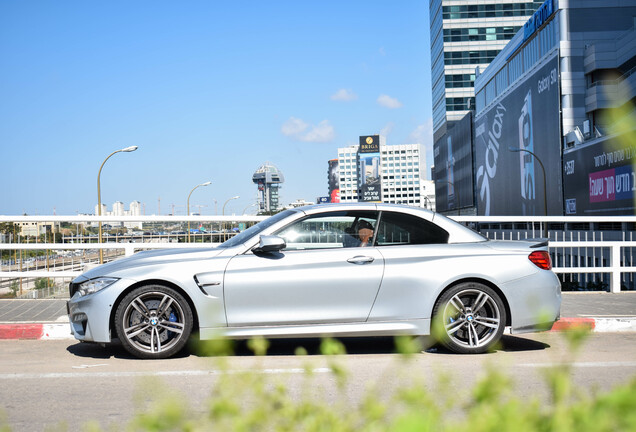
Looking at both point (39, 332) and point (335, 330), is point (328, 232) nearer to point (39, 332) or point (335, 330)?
point (335, 330)

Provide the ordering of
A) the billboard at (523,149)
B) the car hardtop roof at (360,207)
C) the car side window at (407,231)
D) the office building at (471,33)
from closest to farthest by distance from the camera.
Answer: the car side window at (407,231) < the car hardtop roof at (360,207) < the billboard at (523,149) < the office building at (471,33)

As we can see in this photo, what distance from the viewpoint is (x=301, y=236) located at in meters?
6.58

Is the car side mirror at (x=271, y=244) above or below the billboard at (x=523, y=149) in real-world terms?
below

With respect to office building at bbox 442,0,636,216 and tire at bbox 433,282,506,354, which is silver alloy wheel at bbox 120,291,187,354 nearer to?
tire at bbox 433,282,506,354

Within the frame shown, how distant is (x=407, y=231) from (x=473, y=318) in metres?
1.07

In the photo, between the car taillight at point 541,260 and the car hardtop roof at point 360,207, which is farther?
the car hardtop roof at point 360,207

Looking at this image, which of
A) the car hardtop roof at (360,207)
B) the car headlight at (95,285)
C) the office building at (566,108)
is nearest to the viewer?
the car headlight at (95,285)

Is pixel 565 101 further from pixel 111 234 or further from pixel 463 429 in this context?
pixel 463 429

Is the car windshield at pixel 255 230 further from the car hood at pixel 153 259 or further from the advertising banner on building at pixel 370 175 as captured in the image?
the advertising banner on building at pixel 370 175

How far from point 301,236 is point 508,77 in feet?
241

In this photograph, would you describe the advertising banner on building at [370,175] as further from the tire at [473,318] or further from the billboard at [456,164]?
the tire at [473,318]

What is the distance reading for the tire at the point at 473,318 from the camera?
6.39 meters

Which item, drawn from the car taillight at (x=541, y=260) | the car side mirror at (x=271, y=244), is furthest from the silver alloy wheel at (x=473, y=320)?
the car side mirror at (x=271, y=244)

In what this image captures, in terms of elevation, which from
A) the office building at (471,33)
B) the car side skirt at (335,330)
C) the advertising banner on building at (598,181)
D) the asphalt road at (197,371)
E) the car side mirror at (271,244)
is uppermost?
the office building at (471,33)
